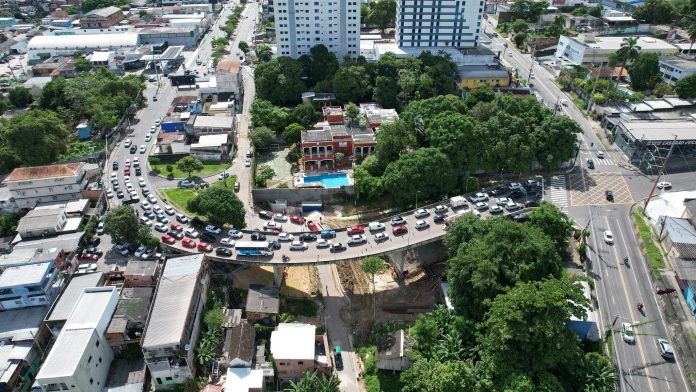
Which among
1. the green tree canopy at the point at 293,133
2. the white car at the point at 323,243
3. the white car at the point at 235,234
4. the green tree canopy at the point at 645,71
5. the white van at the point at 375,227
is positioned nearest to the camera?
the white car at the point at 323,243

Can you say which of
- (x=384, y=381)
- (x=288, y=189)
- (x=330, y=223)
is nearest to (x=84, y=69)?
(x=288, y=189)

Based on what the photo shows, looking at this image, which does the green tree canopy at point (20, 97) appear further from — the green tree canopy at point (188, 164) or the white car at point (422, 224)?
the white car at point (422, 224)

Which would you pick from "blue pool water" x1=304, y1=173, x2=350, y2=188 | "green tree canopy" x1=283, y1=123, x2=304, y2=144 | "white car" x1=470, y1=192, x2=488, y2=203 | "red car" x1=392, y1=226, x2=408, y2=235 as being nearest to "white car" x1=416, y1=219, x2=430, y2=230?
"red car" x1=392, y1=226, x2=408, y2=235

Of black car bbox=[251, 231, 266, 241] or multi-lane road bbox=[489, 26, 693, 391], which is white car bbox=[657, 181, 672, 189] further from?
black car bbox=[251, 231, 266, 241]

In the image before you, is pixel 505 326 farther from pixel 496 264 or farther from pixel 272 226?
pixel 272 226

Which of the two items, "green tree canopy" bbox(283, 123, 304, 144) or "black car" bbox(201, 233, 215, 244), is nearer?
"black car" bbox(201, 233, 215, 244)

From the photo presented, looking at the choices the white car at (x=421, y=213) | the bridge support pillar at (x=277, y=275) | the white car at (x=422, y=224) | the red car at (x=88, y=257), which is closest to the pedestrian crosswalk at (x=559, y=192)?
the white car at (x=421, y=213)

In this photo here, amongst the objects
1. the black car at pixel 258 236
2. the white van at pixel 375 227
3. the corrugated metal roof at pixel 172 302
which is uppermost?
the white van at pixel 375 227
